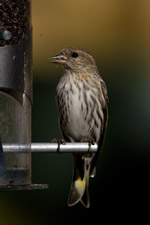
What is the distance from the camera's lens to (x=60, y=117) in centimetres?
689

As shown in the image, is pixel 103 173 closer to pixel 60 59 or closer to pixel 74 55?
pixel 74 55

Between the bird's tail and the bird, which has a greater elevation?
the bird

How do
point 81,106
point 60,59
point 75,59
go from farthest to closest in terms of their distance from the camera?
point 75,59 < point 60,59 < point 81,106

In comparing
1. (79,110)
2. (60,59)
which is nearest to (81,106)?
(79,110)

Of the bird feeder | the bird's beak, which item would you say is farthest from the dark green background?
the bird feeder

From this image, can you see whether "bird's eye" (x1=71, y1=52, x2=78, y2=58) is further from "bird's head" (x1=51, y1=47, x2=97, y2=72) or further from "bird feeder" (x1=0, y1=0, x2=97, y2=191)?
"bird feeder" (x1=0, y1=0, x2=97, y2=191)

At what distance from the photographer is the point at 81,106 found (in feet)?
21.9

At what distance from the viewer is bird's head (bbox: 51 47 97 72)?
684 cm

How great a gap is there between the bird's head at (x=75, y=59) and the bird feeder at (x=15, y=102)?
1.33 meters

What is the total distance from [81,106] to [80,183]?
0.77 meters

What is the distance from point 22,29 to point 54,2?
5293 millimetres

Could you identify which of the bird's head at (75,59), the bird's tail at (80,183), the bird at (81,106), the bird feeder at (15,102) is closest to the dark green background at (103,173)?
the bird's tail at (80,183)

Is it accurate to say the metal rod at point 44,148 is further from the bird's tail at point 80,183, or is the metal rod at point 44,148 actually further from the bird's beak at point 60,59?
the bird's tail at point 80,183

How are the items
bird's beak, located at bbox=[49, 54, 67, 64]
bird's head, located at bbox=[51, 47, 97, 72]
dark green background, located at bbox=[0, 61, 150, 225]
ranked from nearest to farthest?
bird's beak, located at bbox=[49, 54, 67, 64], bird's head, located at bbox=[51, 47, 97, 72], dark green background, located at bbox=[0, 61, 150, 225]
